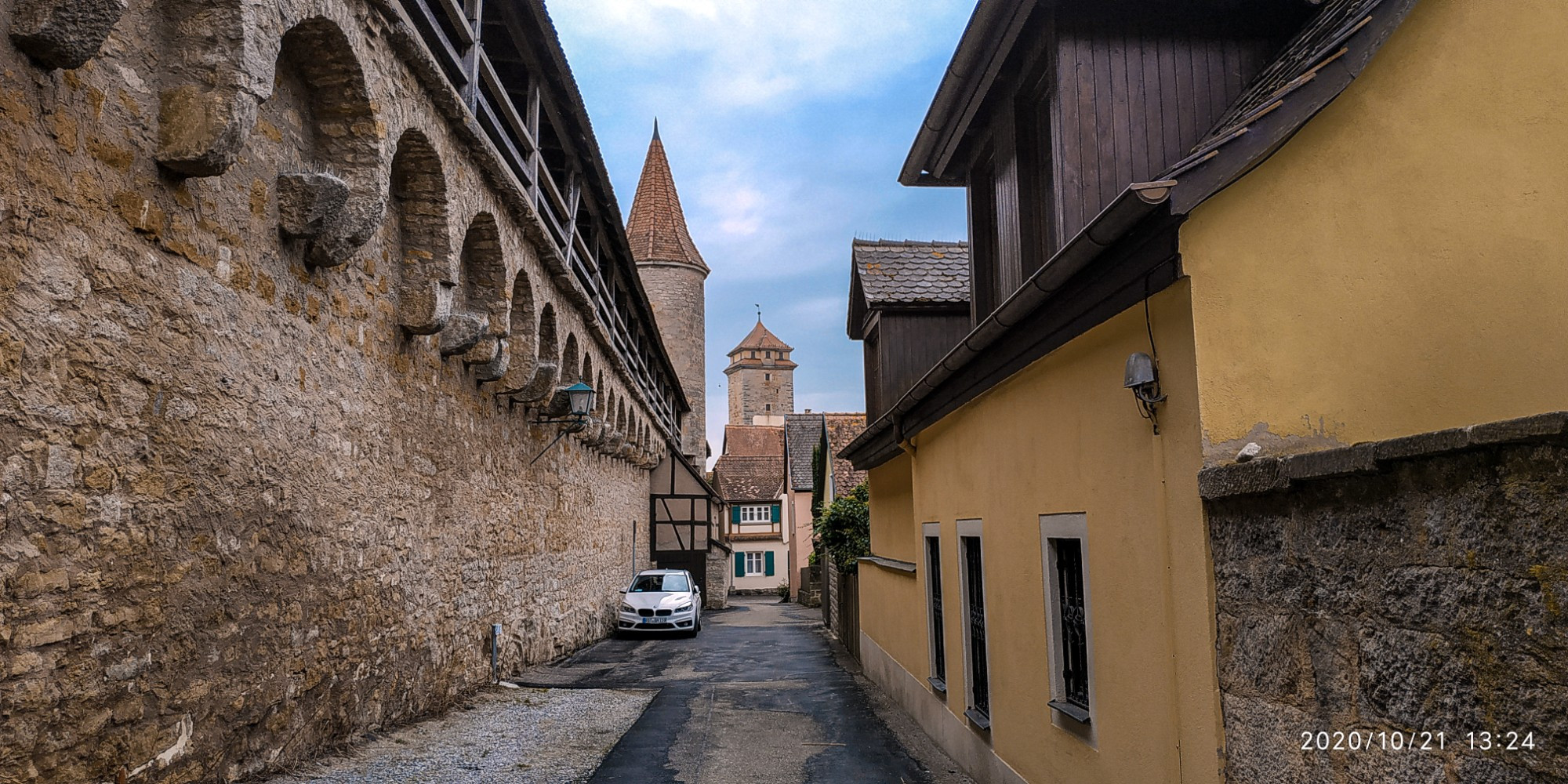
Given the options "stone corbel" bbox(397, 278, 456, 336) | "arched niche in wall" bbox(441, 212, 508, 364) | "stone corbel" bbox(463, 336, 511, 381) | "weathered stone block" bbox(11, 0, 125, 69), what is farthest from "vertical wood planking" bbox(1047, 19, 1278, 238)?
"stone corbel" bbox(463, 336, 511, 381)

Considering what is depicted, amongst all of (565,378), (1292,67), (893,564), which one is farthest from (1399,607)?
(565,378)

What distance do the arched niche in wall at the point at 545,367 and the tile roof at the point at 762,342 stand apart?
63.6 m

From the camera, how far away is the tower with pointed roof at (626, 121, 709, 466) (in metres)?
40.1

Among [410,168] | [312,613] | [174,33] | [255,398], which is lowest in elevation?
[312,613]

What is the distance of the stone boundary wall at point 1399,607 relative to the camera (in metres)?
2.05

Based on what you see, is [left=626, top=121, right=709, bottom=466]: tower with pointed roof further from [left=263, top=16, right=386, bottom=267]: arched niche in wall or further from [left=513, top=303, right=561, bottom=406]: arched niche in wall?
[left=263, top=16, right=386, bottom=267]: arched niche in wall

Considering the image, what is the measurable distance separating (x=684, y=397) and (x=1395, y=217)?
111 ft

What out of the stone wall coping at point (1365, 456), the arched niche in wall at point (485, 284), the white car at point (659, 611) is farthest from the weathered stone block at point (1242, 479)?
the white car at point (659, 611)

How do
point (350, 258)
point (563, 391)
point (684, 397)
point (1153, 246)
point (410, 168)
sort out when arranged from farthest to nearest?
point (684, 397) → point (563, 391) → point (410, 168) → point (350, 258) → point (1153, 246)

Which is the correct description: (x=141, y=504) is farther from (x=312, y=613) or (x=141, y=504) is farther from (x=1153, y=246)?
(x=1153, y=246)

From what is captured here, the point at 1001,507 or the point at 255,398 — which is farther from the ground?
the point at 255,398

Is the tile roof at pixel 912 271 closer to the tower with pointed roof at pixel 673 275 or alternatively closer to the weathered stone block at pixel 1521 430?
the weathered stone block at pixel 1521 430

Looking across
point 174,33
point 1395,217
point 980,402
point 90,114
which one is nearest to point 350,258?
point 174,33

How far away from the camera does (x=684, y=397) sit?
120ft
